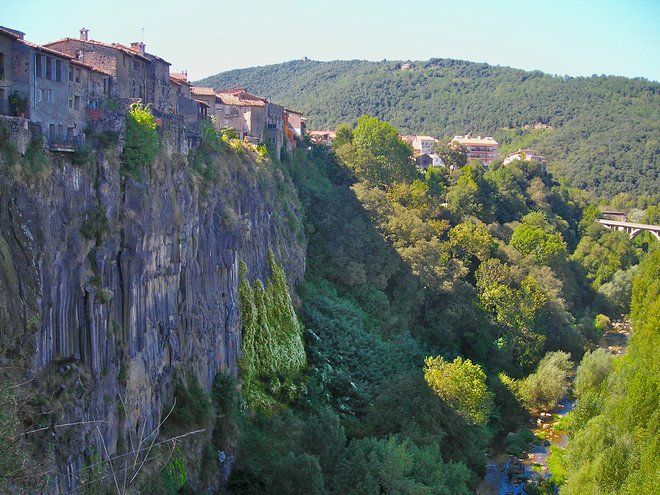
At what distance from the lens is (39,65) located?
2739cm

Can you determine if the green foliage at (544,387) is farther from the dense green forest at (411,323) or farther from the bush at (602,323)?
the bush at (602,323)

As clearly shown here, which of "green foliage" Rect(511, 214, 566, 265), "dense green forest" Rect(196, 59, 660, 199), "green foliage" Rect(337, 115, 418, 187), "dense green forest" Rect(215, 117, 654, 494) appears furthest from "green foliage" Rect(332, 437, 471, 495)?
"dense green forest" Rect(196, 59, 660, 199)

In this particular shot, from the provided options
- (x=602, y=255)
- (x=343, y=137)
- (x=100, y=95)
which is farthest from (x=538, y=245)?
(x=100, y=95)

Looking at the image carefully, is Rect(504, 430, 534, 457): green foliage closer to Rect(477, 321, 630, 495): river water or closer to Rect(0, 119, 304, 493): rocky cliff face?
Rect(477, 321, 630, 495): river water

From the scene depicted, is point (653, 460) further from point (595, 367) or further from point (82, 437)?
point (82, 437)

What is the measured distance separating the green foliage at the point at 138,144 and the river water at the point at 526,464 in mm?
24397

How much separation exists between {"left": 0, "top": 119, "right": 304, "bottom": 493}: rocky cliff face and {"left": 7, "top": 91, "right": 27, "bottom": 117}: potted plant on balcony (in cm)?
263

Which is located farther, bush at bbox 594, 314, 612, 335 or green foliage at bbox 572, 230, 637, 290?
green foliage at bbox 572, 230, 637, 290

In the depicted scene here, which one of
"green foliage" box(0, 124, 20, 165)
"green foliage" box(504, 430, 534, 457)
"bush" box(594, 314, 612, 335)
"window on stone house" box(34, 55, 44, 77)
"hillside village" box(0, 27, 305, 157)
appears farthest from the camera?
"bush" box(594, 314, 612, 335)

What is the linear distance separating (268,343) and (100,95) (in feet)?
46.6

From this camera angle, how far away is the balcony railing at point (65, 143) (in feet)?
79.5

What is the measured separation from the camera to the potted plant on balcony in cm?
2588

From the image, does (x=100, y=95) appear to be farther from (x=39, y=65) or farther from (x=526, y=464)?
(x=526, y=464)

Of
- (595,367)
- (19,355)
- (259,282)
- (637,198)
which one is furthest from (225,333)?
(637,198)
